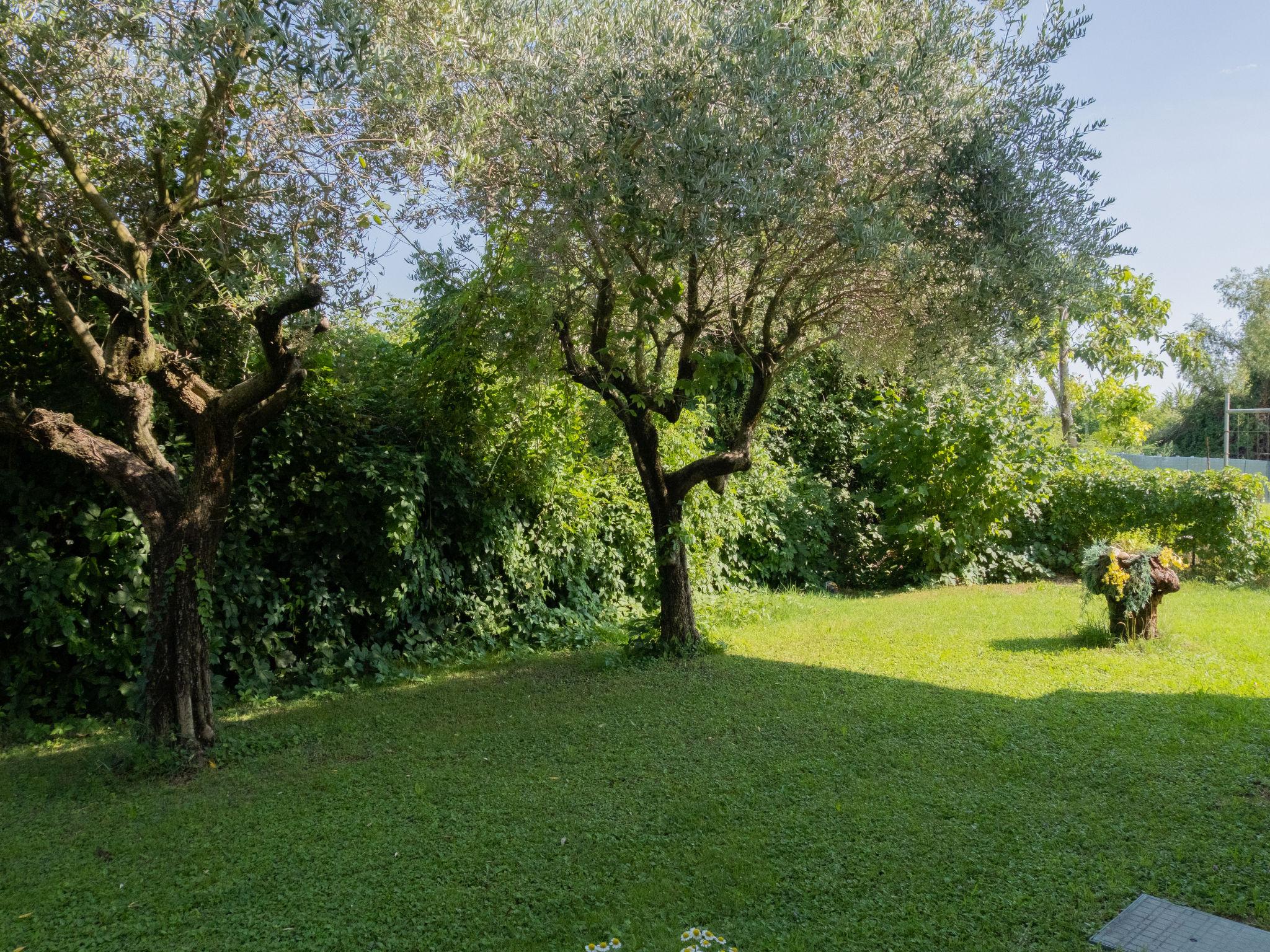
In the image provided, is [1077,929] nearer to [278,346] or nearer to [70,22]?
[278,346]

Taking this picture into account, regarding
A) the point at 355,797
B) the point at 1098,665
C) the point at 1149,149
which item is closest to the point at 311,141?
the point at 355,797

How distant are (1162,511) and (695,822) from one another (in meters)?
10.2

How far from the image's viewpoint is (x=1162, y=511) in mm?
11664

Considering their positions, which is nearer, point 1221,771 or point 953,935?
point 953,935

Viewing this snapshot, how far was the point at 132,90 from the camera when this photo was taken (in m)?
5.06

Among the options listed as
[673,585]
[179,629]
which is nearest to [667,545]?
[673,585]

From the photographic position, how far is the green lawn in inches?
136

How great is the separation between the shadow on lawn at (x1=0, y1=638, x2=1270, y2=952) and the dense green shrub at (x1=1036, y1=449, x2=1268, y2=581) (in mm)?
6418

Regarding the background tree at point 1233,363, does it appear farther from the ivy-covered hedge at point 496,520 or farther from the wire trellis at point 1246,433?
the ivy-covered hedge at point 496,520

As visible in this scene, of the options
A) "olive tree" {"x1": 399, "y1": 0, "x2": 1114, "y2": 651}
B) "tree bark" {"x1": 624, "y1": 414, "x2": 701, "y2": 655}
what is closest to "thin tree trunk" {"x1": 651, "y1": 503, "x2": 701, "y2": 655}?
"tree bark" {"x1": 624, "y1": 414, "x2": 701, "y2": 655}

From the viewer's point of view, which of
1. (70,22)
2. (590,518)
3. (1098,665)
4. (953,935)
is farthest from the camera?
(590,518)

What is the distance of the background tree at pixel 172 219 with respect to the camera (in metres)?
4.71

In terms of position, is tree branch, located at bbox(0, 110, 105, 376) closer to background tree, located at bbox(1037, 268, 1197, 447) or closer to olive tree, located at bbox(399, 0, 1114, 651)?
olive tree, located at bbox(399, 0, 1114, 651)

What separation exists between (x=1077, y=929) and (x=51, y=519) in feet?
21.7
